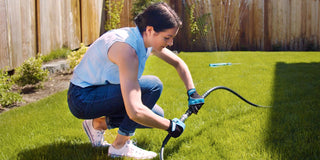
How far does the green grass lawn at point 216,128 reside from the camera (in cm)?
232

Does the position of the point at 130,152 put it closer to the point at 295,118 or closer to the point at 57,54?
the point at 295,118

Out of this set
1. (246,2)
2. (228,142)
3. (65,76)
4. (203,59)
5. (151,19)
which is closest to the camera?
(151,19)

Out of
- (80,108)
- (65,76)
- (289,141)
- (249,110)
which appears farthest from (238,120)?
(65,76)

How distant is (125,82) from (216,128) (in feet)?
4.17

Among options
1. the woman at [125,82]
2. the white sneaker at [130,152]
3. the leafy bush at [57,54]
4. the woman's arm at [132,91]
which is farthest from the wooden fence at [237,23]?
the woman's arm at [132,91]

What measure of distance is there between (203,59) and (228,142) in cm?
496

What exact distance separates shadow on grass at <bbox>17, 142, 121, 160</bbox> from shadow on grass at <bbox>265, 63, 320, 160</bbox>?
1.24 m

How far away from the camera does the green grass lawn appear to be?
2.32m

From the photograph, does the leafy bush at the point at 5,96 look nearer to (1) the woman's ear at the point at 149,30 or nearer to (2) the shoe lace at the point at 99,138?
(2) the shoe lace at the point at 99,138

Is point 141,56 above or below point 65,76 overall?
above

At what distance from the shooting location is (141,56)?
2.14m

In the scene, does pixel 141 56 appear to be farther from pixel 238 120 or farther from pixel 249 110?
pixel 249 110

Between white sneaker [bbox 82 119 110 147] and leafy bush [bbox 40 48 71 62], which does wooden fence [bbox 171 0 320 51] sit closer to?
leafy bush [bbox 40 48 71 62]

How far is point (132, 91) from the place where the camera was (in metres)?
1.78
